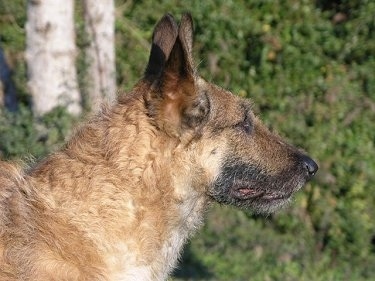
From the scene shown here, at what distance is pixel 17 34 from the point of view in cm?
1316

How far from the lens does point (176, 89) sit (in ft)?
17.2

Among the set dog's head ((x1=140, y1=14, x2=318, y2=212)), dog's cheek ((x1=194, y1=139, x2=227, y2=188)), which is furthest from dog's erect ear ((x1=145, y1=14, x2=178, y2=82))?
dog's cheek ((x1=194, y1=139, x2=227, y2=188))

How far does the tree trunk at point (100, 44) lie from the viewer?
11023 millimetres

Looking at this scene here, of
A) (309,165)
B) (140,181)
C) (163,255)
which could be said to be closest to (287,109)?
(309,165)

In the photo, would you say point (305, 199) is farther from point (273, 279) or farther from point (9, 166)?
point (9, 166)

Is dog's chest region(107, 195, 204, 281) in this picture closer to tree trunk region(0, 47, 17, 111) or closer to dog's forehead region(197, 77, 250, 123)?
dog's forehead region(197, 77, 250, 123)

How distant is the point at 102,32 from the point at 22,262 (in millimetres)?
6513

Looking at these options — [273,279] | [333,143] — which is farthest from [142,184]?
[333,143]

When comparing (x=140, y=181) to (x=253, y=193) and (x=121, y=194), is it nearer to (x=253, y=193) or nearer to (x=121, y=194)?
(x=121, y=194)

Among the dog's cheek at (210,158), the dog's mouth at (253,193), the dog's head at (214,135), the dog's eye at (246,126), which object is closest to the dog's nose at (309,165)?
the dog's head at (214,135)

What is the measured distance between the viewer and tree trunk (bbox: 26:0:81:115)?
10.1 meters

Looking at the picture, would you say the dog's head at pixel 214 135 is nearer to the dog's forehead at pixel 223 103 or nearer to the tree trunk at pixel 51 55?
the dog's forehead at pixel 223 103

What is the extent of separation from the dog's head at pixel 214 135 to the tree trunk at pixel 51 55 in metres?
4.55

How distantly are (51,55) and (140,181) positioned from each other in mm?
5248
